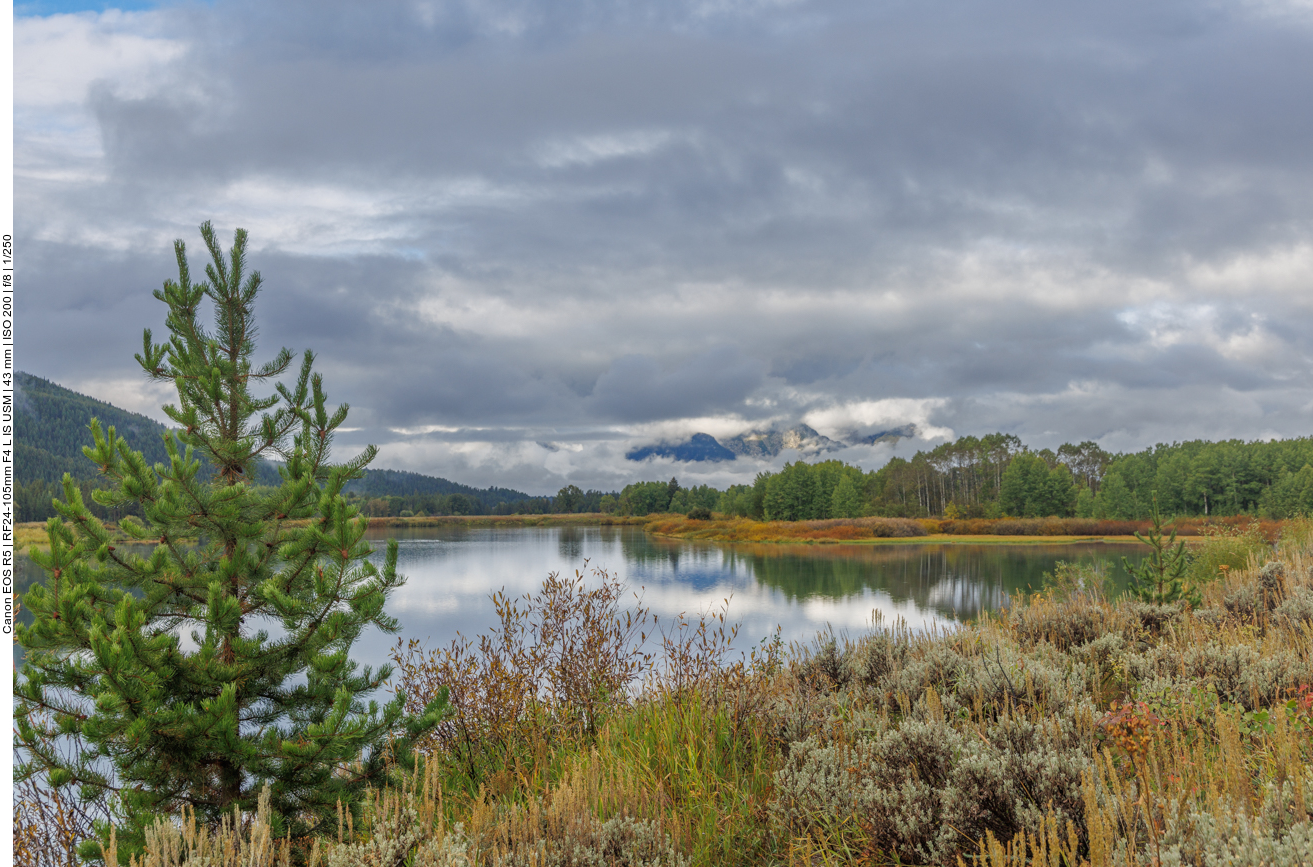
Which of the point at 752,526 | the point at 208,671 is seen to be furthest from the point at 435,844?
the point at 752,526

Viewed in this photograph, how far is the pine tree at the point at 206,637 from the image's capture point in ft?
13.9

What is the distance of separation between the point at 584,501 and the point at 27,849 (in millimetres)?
139959

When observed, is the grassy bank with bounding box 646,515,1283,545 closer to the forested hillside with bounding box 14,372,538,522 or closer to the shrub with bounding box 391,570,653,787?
the forested hillside with bounding box 14,372,538,522

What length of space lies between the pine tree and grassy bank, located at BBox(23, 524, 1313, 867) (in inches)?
20.9

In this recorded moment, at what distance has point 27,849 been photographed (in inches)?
205

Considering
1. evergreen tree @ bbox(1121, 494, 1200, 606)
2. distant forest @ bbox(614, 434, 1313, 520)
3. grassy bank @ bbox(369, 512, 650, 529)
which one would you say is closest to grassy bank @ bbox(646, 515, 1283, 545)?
distant forest @ bbox(614, 434, 1313, 520)

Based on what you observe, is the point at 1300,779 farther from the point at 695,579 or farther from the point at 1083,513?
the point at 1083,513

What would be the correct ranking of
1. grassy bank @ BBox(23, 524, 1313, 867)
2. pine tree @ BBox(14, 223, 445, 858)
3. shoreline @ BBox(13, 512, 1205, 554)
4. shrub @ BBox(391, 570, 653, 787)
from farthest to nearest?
shoreline @ BBox(13, 512, 1205, 554) → shrub @ BBox(391, 570, 653, 787) → pine tree @ BBox(14, 223, 445, 858) → grassy bank @ BBox(23, 524, 1313, 867)

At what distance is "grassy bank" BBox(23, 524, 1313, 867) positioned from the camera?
126 inches

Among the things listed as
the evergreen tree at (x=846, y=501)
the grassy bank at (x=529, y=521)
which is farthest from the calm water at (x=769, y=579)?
the grassy bank at (x=529, y=521)

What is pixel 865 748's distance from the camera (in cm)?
448

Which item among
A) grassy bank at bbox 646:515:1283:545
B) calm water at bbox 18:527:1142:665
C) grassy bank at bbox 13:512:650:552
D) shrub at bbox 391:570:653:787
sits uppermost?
shrub at bbox 391:570:653:787

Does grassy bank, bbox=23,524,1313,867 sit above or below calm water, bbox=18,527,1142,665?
above

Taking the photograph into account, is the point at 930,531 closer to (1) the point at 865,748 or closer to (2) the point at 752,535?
(2) the point at 752,535
